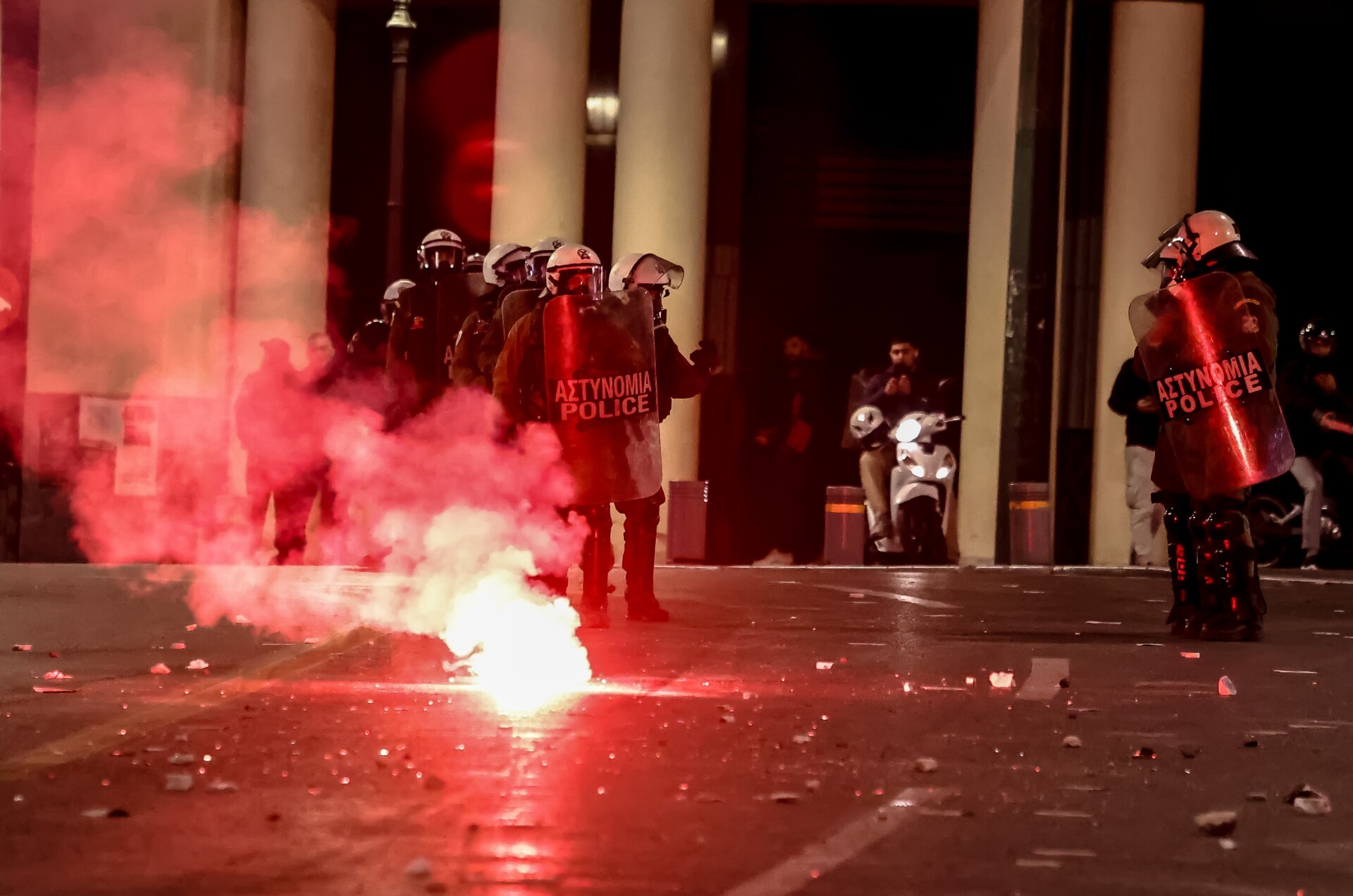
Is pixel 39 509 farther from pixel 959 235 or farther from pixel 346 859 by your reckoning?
pixel 346 859

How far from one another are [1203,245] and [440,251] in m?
5.82

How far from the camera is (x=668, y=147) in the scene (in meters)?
20.6

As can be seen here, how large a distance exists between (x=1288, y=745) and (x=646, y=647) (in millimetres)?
3615

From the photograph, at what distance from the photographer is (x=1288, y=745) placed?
22.3 ft

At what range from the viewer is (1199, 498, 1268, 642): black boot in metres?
10.5

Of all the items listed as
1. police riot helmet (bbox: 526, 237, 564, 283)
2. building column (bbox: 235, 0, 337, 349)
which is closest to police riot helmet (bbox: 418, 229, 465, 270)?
police riot helmet (bbox: 526, 237, 564, 283)

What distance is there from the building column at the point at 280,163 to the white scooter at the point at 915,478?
627cm

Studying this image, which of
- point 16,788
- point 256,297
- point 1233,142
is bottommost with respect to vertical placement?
point 16,788

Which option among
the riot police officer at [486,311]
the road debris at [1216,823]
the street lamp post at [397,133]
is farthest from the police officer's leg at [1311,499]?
the road debris at [1216,823]

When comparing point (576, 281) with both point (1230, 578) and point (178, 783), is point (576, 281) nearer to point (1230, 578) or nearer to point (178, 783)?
point (1230, 578)

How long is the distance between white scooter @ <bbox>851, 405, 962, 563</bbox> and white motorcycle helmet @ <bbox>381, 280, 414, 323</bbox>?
444cm

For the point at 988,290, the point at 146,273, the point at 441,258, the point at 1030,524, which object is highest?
the point at 988,290

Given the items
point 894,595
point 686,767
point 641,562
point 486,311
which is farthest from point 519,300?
point 686,767

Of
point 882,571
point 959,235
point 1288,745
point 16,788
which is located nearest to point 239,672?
point 16,788
